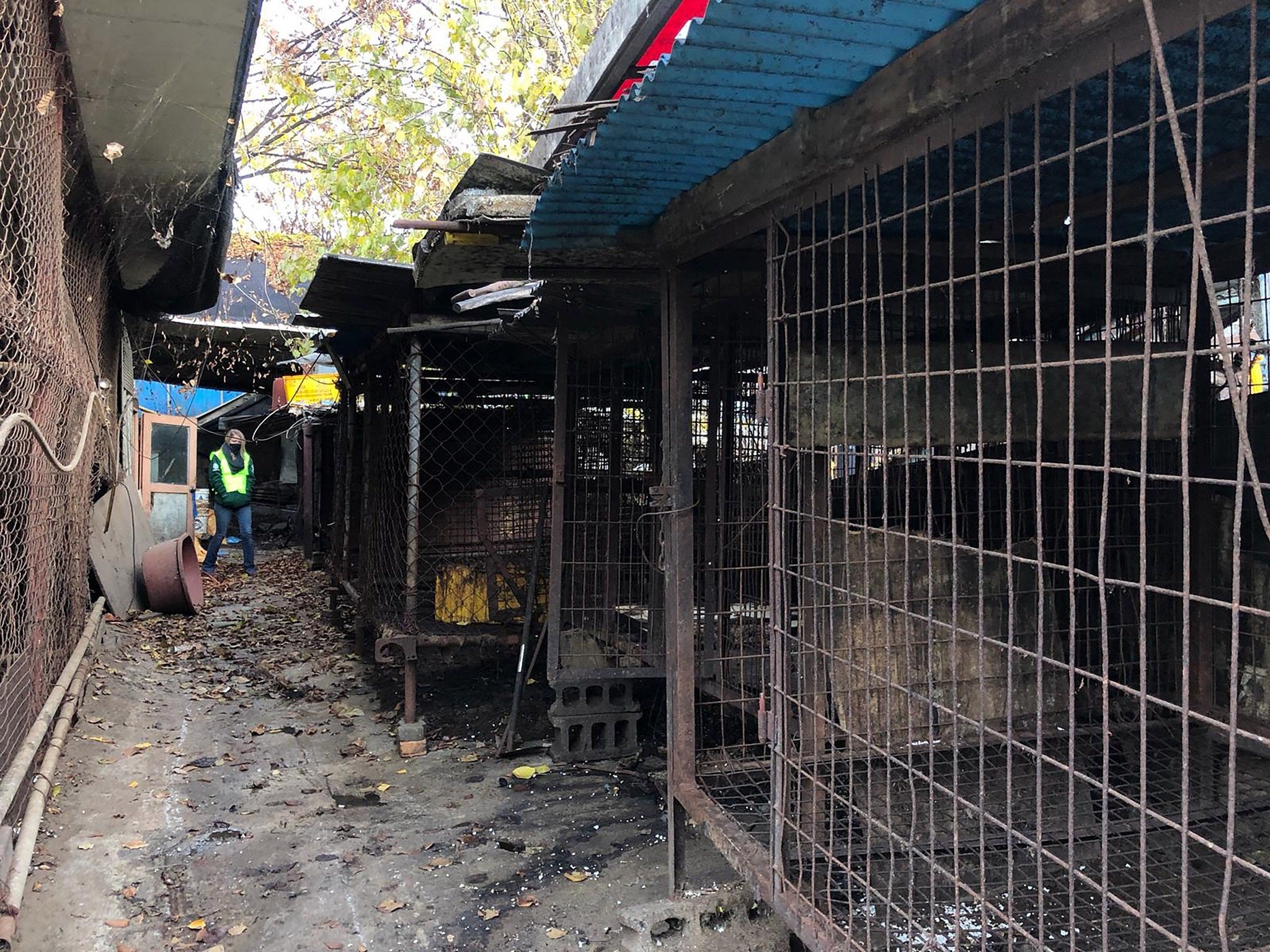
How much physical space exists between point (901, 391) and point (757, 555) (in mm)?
2165

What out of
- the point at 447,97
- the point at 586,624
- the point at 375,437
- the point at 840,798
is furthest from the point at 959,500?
the point at 447,97

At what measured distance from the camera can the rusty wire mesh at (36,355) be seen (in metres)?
3.58

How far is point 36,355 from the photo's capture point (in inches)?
151

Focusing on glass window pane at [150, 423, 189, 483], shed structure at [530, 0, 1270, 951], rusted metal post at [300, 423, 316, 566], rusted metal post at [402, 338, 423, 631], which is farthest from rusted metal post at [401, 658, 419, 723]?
glass window pane at [150, 423, 189, 483]

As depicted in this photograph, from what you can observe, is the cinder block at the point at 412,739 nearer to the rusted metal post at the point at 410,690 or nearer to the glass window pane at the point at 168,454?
the rusted metal post at the point at 410,690

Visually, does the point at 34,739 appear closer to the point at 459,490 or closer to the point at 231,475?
the point at 459,490

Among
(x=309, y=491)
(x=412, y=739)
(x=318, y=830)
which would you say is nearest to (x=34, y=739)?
(x=318, y=830)

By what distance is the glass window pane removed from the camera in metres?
14.1

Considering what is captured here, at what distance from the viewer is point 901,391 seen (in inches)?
127

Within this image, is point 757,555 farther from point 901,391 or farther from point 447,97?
point 447,97

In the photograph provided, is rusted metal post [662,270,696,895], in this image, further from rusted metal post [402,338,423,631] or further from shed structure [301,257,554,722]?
rusted metal post [402,338,423,631]

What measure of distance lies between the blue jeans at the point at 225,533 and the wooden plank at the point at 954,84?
435 inches

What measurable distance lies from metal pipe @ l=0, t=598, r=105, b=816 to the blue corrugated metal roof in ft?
9.71

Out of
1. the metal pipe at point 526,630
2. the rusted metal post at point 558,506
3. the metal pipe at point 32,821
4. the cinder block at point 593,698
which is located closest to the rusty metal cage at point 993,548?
the cinder block at point 593,698
